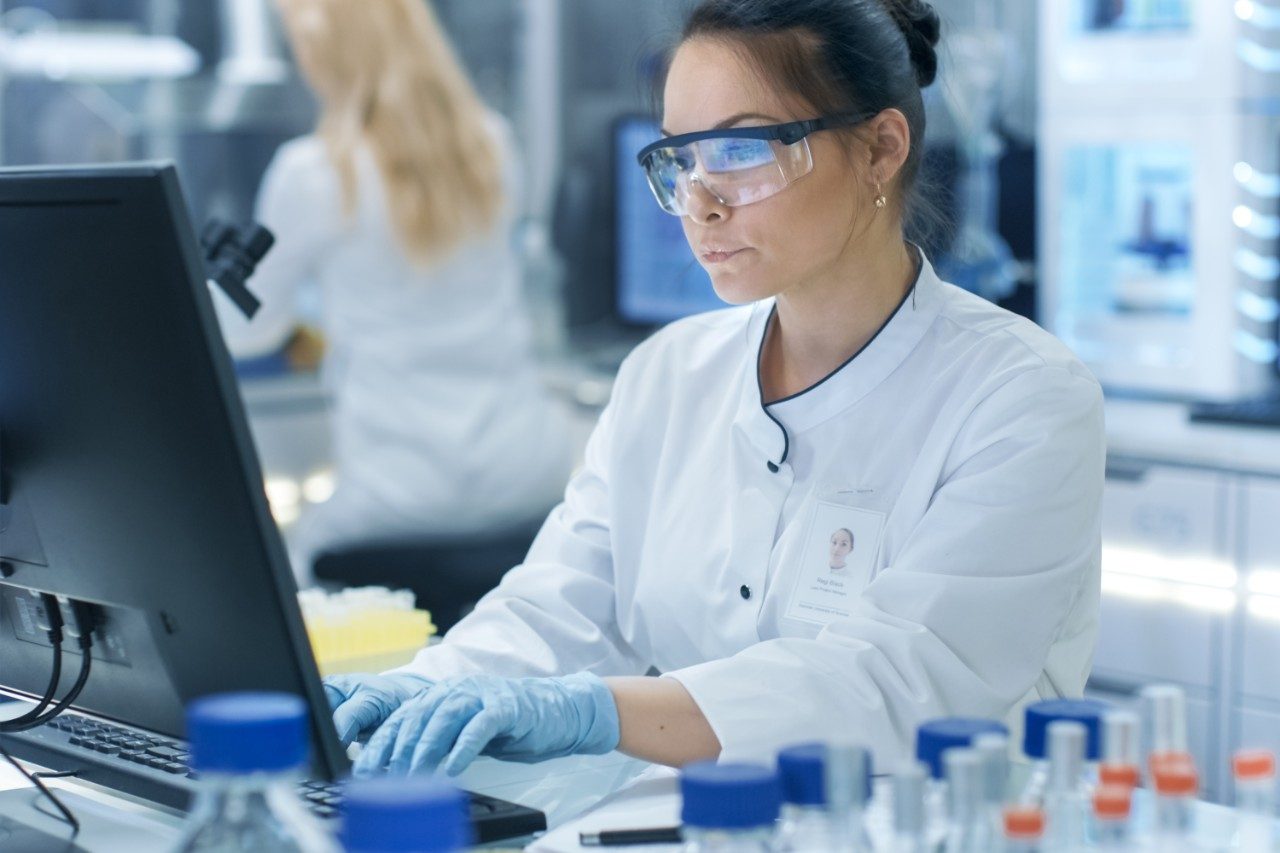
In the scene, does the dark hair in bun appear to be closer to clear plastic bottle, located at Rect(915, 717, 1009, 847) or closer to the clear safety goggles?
the clear safety goggles

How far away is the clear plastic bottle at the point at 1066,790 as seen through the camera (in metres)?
0.79

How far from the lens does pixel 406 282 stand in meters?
3.22

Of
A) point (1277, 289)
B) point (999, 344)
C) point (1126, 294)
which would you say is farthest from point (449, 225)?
point (999, 344)

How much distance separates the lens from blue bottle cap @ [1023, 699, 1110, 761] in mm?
849

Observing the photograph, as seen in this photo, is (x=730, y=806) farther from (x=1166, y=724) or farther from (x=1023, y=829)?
(x=1166, y=724)

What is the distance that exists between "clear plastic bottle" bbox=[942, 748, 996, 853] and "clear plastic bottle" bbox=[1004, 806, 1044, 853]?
13 mm

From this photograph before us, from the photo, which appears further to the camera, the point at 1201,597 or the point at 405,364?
the point at 405,364

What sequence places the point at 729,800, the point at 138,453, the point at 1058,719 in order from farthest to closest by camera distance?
the point at 138,453
the point at 1058,719
the point at 729,800

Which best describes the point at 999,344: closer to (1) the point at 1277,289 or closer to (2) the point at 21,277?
(2) the point at 21,277

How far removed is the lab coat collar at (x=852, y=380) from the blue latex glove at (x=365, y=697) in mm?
421

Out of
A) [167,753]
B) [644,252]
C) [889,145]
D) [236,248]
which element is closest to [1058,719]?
[167,753]

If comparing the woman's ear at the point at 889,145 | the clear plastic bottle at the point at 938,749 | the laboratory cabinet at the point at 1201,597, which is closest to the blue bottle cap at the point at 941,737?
the clear plastic bottle at the point at 938,749

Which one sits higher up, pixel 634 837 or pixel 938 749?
pixel 938 749

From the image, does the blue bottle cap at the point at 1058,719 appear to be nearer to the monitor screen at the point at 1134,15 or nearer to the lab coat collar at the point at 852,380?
the lab coat collar at the point at 852,380
